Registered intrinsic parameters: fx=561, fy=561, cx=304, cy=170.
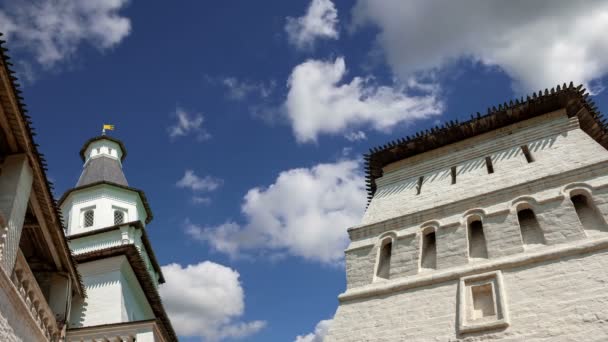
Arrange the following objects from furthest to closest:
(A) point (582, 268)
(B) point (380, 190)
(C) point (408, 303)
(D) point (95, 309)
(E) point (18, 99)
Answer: (B) point (380, 190), (D) point (95, 309), (C) point (408, 303), (A) point (582, 268), (E) point (18, 99)

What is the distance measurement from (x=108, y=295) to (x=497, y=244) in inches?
488

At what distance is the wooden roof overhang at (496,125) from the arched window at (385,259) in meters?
4.51

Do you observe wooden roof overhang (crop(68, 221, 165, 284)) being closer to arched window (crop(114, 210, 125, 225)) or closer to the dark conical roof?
arched window (crop(114, 210, 125, 225))

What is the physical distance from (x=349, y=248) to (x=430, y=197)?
3.04m

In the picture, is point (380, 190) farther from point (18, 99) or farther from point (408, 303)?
point (18, 99)

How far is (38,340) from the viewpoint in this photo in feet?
41.5

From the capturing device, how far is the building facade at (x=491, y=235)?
480 inches

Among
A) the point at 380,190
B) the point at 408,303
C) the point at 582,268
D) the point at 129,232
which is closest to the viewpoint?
the point at 582,268

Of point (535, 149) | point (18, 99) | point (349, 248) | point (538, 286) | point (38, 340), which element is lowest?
point (38, 340)

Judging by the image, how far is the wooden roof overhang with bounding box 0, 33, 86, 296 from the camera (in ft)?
34.8

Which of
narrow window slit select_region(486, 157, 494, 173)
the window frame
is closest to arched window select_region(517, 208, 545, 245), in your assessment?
narrow window slit select_region(486, 157, 494, 173)

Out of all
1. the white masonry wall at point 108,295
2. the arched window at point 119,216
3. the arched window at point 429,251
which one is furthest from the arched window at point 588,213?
the arched window at point 119,216

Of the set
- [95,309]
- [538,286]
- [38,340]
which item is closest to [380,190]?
[538,286]

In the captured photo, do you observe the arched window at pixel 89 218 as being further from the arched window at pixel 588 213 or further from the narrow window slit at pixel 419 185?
the arched window at pixel 588 213
